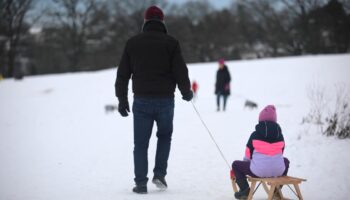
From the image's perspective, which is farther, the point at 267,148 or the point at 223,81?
the point at 223,81

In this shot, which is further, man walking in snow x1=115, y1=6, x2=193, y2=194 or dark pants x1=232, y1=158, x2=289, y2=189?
man walking in snow x1=115, y1=6, x2=193, y2=194

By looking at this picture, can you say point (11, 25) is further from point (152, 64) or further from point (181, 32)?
point (152, 64)

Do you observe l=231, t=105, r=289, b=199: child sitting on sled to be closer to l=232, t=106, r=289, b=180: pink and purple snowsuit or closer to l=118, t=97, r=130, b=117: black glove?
l=232, t=106, r=289, b=180: pink and purple snowsuit

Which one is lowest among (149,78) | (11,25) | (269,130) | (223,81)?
(269,130)

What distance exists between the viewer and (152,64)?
5.56 meters

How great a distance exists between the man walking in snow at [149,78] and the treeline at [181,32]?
44232mm

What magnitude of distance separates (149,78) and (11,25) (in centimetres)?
4434

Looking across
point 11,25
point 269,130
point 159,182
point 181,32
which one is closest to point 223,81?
point 159,182

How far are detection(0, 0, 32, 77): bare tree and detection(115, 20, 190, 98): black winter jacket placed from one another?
137 ft

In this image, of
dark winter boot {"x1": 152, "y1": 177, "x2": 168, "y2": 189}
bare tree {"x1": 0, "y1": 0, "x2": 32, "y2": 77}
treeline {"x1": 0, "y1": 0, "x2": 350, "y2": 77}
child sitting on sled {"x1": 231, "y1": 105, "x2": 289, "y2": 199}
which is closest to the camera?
child sitting on sled {"x1": 231, "y1": 105, "x2": 289, "y2": 199}

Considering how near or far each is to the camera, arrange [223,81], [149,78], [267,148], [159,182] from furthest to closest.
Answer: [223,81], [159,182], [149,78], [267,148]

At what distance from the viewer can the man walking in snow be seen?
18.2ft

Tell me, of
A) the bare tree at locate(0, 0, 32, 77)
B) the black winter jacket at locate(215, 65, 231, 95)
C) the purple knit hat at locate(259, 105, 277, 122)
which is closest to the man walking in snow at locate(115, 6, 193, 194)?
the purple knit hat at locate(259, 105, 277, 122)

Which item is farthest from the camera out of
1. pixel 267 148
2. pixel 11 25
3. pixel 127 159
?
pixel 11 25
